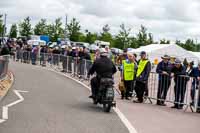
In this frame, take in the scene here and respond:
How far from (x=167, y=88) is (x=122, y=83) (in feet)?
5.96

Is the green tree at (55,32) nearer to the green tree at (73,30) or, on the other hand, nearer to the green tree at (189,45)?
the green tree at (73,30)

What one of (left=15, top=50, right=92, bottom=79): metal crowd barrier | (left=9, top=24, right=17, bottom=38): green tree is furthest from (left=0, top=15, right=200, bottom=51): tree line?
(left=15, top=50, right=92, bottom=79): metal crowd barrier

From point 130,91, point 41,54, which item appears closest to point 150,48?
point 41,54

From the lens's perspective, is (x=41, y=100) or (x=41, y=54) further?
(x=41, y=54)

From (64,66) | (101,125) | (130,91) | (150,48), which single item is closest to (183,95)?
(130,91)

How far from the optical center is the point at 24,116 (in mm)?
10906

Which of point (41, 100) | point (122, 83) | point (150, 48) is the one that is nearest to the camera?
point (41, 100)

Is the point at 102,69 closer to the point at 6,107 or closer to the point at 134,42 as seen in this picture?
the point at 6,107

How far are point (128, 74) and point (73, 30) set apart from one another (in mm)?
67243

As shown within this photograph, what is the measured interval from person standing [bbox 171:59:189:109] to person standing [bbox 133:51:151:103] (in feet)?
3.25

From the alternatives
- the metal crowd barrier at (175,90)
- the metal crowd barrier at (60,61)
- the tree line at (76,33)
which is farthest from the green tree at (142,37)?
the metal crowd barrier at (175,90)

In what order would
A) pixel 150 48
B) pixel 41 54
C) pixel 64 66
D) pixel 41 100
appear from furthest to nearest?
1. pixel 150 48
2. pixel 41 54
3. pixel 64 66
4. pixel 41 100

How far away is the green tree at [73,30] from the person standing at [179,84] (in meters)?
67.3

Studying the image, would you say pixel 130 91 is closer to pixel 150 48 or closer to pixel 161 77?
pixel 161 77
